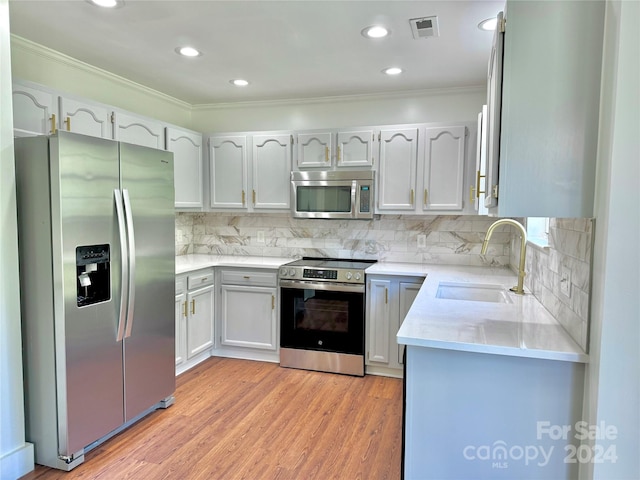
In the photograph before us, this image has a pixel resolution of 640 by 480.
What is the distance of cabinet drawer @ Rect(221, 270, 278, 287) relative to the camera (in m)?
3.61

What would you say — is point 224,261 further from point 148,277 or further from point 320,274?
point 148,277

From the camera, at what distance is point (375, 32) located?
241 centimetres

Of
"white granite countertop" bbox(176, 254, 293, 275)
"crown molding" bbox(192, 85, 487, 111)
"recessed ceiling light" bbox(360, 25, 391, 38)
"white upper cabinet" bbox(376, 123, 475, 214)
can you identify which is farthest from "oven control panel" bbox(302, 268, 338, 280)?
"recessed ceiling light" bbox(360, 25, 391, 38)

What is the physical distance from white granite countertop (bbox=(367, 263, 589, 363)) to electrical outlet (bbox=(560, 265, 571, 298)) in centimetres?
15

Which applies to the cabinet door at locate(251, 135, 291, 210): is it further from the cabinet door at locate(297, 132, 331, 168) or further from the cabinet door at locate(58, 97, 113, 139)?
the cabinet door at locate(58, 97, 113, 139)

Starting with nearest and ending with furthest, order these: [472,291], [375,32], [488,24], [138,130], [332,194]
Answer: [488,24]
[375,32]
[472,291]
[138,130]
[332,194]

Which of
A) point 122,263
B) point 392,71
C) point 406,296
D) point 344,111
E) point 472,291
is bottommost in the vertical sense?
point 406,296

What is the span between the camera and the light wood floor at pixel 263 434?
2.15 meters

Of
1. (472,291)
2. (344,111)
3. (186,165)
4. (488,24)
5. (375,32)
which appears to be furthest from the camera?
(344,111)

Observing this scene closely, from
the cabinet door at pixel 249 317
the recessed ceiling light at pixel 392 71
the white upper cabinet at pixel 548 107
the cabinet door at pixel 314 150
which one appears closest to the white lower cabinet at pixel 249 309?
the cabinet door at pixel 249 317

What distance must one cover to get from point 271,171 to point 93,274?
1967 mm

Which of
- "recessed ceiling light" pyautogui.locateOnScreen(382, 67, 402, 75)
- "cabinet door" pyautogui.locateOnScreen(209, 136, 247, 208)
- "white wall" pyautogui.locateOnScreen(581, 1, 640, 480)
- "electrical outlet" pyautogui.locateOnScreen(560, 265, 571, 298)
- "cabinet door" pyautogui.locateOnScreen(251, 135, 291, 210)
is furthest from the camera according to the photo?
"cabinet door" pyautogui.locateOnScreen(209, 136, 247, 208)

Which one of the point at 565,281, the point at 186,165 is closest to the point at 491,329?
the point at 565,281

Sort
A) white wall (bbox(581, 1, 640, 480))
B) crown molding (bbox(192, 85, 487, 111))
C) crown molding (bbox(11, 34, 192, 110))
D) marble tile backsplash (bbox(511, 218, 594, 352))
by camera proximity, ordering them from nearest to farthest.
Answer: white wall (bbox(581, 1, 640, 480)) → marble tile backsplash (bbox(511, 218, 594, 352)) → crown molding (bbox(11, 34, 192, 110)) → crown molding (bbox(192, 85, 487, 111))
